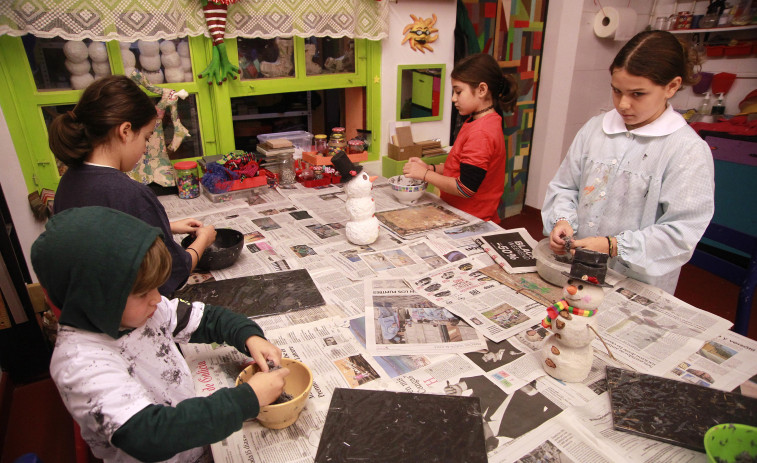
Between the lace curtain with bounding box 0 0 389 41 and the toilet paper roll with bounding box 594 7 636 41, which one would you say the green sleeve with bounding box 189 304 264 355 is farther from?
the toilet paper roll with bounding box 594 7 636 41

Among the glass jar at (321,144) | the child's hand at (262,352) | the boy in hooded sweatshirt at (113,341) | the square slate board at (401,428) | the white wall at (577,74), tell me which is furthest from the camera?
the white wall at (577,74)

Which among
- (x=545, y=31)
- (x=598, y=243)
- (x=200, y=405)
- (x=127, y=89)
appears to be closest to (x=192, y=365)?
(x=200, y=405)

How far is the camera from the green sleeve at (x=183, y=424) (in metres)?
0.71

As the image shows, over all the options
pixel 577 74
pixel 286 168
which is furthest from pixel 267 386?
pixel 577 74

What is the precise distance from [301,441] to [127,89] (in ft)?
3.28

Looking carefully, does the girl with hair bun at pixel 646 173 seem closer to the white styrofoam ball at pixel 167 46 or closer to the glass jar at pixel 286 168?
the glass jar at pixel 286 168

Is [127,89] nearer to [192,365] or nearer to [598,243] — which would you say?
[192,365]

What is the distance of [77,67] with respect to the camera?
77.7 inches

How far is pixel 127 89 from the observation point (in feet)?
3.90

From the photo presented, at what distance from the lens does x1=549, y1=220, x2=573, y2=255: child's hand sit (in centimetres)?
138

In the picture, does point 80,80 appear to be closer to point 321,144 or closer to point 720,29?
point 321,144

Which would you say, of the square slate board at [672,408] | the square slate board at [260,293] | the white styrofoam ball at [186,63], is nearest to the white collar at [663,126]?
the square slate board at [672,408]

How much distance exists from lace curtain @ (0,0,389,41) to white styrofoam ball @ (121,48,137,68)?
0.56 feet

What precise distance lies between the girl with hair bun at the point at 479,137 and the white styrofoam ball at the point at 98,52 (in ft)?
4.81
